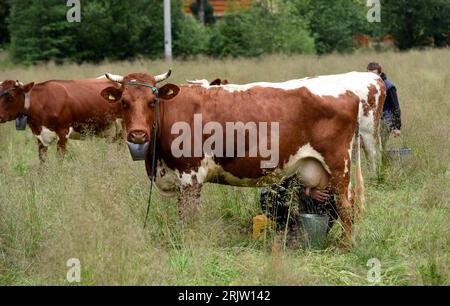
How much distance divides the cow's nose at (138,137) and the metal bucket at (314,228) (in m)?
1.59

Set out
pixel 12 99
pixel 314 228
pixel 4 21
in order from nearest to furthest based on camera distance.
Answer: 1. pixel 314 228
2. pixel 12 99
3. pixel 4 21

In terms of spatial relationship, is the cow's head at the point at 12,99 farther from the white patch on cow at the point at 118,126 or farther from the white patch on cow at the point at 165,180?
the white patch on cow at the point at 165,180

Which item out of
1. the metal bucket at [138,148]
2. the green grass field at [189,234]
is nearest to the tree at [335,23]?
the green grass field at [189,234]

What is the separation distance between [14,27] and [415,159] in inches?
929

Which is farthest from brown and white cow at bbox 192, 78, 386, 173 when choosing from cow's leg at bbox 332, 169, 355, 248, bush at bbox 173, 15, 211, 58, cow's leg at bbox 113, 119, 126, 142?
bush at bbox 173, 15, 211, 58

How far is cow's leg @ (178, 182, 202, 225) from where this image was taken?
561 cm

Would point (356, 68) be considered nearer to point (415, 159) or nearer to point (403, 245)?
point (415, 159)

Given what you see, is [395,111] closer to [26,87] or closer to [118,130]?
[118,130]

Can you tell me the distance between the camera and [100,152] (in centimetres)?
786

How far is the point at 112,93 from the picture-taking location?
575 cm

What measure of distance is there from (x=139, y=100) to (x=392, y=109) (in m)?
4.50

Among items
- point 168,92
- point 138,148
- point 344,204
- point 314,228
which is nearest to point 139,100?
point 168,92

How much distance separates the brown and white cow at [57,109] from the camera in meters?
9.27
